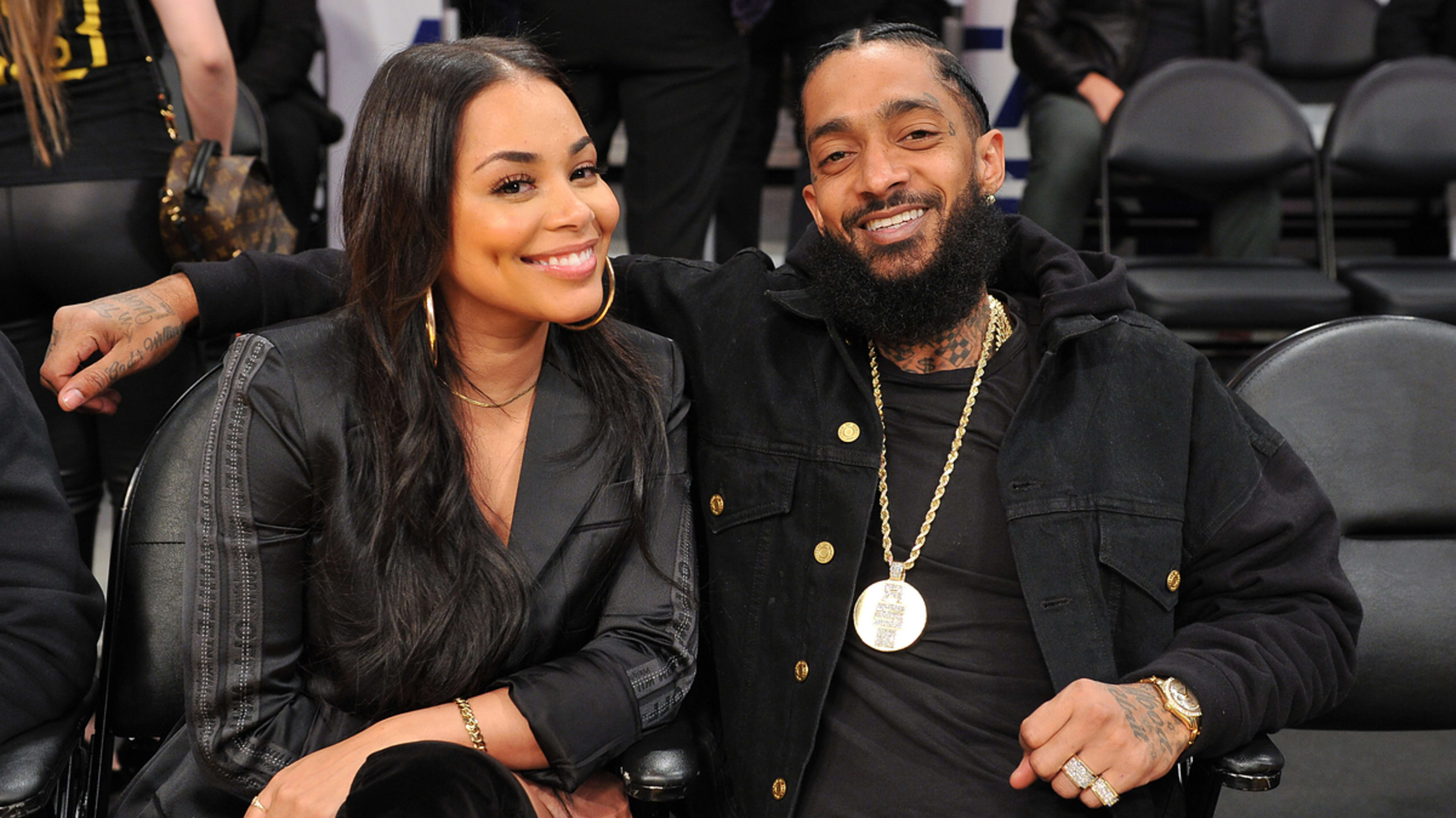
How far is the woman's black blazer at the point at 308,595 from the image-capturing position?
5.51 ft

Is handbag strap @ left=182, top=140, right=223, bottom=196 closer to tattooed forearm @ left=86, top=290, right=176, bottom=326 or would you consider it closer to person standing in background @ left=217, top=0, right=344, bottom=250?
tattooed forearm @ left=86, top=290, right=176, bottom=326

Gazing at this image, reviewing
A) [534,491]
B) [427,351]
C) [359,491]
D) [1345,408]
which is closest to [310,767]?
[359,491]

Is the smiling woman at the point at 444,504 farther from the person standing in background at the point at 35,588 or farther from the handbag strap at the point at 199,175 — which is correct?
the handbag strap at the point at 199,175

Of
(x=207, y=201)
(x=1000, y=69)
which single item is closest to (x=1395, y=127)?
(x=1000, y=69)

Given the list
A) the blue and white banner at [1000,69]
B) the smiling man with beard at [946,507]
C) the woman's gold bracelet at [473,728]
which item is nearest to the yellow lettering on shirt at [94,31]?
the smiling man with beard at [946,507]

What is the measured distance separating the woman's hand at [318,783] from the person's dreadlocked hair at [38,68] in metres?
1.50

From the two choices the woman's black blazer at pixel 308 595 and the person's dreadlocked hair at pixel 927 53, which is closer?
the woman's black blazer at pixel 308 595

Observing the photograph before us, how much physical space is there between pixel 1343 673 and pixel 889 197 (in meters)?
1.01

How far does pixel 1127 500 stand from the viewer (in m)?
1.93

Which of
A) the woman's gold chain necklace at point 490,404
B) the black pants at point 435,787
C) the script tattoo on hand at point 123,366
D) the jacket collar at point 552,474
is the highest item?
the script tattoo on hand at point 123,366

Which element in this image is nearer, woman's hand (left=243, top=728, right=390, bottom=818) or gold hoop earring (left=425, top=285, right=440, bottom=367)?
woman's hand (left=243, top=728, right=390, bottom=818)

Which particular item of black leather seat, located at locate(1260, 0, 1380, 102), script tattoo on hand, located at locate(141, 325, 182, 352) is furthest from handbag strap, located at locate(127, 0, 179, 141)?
black leather seat, located at locate(1260, 0, 1380, 102)

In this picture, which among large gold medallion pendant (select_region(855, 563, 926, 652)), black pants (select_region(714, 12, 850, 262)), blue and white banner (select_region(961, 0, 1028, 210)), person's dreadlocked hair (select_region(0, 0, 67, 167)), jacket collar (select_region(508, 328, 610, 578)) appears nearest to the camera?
jacket collar (select_region(508, 328, 610, 578))

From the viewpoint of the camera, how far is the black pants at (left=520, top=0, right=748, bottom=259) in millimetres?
3334
